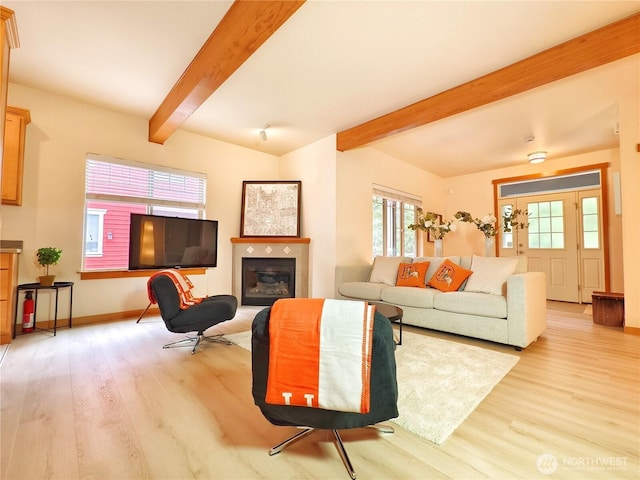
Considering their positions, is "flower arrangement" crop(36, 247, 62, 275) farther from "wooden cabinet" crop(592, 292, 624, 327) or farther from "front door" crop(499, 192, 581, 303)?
"front door" crop(499, 192, 581, 303)

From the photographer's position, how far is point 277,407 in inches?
45.9

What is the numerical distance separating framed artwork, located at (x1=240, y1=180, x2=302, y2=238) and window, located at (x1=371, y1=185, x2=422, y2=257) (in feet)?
4.52

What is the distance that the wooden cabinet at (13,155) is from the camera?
280 centimetres

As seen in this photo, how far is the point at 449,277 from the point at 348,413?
272 centimetres

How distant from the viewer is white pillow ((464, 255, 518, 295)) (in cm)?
302

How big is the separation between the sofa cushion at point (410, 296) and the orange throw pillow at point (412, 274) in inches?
8.4

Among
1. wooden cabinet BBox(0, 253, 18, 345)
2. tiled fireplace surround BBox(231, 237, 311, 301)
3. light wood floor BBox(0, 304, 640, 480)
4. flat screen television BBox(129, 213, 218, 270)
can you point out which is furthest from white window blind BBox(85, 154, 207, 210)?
light wood floor BBox(0, 304, 640, 480)

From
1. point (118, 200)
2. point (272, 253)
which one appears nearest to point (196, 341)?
point (272, 253)

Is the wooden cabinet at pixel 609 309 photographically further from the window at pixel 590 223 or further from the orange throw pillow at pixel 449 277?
the window at pixel 590 223

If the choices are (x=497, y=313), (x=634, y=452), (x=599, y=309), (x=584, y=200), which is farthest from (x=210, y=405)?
(x=584, y=200)

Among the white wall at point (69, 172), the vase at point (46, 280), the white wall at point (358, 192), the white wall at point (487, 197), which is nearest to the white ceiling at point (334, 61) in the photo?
the white wall at point (69, 172)

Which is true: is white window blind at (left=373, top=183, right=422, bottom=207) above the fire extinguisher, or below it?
above

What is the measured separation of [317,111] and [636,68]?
3178 mm

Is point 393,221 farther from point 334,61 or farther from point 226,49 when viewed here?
point 226,49
